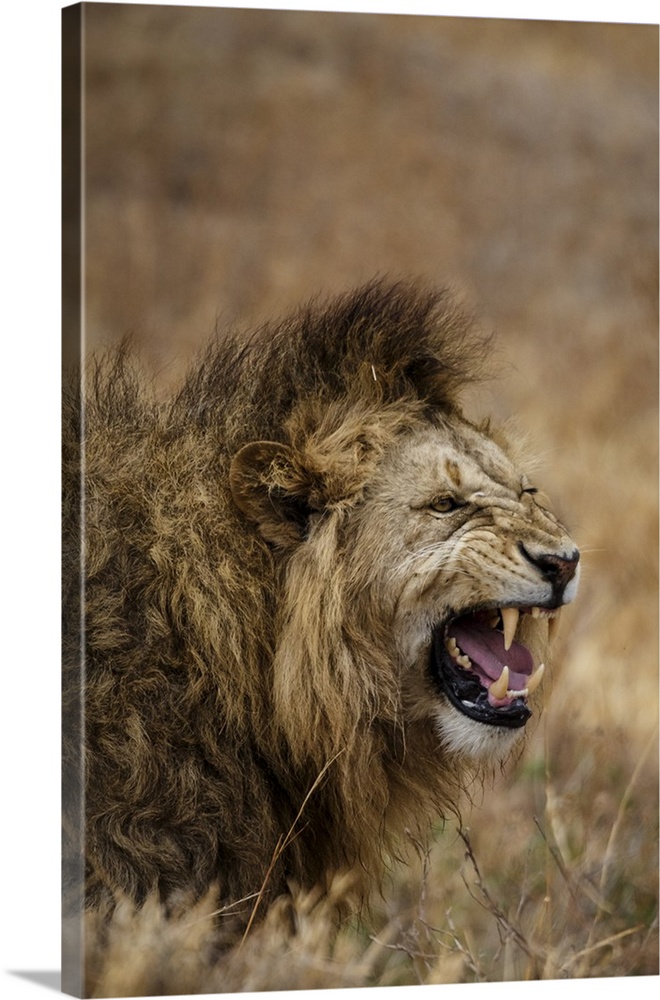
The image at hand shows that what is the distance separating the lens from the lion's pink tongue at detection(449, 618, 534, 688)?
429 cm

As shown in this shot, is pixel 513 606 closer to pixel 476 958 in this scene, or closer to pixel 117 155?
pixel 476 958

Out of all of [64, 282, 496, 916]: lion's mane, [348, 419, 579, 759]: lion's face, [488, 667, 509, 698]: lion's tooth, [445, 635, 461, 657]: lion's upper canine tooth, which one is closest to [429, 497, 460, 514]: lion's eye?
[348, 419, 579, 759]: lion's face

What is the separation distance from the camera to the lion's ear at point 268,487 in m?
4.21

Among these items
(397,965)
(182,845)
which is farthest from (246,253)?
(397,965)

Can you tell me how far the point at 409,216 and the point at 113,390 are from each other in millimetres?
953

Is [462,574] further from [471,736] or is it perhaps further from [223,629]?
[223,629]

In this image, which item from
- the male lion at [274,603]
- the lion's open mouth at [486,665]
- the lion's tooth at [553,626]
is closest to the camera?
the male lion at [274,603]

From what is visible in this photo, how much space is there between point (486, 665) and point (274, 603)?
0.52m

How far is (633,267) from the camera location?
502cm

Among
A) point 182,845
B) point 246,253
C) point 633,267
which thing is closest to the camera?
point 182,845

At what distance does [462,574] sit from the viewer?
166 inches

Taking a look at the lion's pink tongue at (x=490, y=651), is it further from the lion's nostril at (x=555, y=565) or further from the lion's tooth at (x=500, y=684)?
the lion's nostril at (x=555, y=565)

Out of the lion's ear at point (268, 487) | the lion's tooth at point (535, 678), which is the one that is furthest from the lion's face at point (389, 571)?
the lion's tooth at point (535, 678)

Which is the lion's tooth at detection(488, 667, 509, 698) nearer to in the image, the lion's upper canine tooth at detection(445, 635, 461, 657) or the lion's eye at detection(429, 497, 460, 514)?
the lion's upper canine tooth at detection(445, 635, 461, 657)
